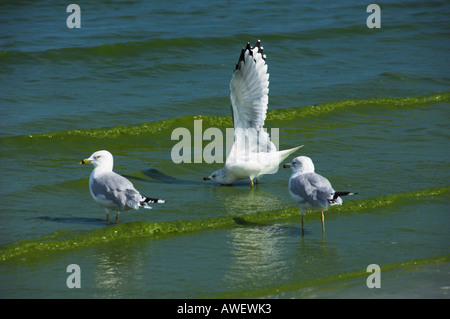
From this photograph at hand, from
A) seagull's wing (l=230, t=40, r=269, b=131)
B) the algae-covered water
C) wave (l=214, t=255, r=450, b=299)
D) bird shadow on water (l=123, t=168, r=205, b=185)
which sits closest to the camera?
wave (l=214, t=255, r=450, b=299)

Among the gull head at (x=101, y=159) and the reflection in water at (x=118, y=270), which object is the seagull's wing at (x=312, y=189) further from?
the gull head at (x=101, y=159)

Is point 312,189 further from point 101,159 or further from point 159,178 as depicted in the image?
point 159,178

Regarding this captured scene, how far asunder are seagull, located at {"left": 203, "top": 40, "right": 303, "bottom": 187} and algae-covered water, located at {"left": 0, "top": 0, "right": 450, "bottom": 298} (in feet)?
0.83

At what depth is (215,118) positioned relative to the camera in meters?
12.5

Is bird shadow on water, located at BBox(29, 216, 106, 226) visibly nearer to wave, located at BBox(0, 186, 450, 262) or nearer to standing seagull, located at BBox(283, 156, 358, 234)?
wave, located at BBox(0, 186, 450, 262)

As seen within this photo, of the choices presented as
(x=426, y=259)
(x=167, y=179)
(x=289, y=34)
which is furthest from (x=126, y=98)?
(x=426, y=259)

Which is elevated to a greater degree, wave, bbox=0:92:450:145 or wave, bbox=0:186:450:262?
wave, bbox=0:92:450:145

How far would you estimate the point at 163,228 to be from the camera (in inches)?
291

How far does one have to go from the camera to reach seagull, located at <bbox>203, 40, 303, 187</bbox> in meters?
8.91

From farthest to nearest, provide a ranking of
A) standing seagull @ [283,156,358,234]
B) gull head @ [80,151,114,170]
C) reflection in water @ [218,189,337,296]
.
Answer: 1. gull head @ [80,151,114,170]
2. standing seagull @ [283,156,358,234]
3. reflection in water @ [218,189,337,296]

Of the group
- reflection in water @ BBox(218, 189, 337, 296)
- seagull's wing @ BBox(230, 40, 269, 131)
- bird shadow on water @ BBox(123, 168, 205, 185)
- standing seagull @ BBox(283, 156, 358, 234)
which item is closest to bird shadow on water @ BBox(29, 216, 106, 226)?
reflection in water @ BBox(218, 189, 337, 296)

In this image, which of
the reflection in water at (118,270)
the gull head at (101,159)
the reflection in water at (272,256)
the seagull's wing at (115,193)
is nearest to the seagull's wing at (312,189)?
the reflection in water at (272,256)

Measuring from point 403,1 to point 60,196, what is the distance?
1660cm
